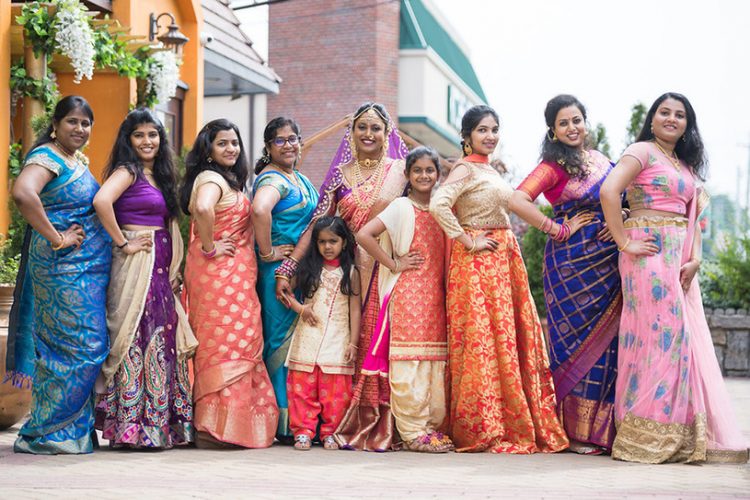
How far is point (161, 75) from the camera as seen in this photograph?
10.4 m

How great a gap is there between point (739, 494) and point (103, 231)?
3.79 m

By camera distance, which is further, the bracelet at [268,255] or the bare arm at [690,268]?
the bracelet at [268,255]

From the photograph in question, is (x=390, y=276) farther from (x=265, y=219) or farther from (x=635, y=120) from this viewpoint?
(x=635, y=120)

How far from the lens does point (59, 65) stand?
1027 centimetres

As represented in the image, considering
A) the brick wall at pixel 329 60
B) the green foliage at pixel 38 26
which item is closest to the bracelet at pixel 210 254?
the green foliage at pixel 38 26

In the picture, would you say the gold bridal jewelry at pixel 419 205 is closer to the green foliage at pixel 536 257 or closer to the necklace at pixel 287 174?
the necklace at pixel 287 174

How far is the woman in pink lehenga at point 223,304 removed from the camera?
20.8 ft

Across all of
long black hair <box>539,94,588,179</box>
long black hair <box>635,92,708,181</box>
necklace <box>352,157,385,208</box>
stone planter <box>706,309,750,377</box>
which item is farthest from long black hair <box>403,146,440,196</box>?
stone planter <box>706,309,750,377</box>

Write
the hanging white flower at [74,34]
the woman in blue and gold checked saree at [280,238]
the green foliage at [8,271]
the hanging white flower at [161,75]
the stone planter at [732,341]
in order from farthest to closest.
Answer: the stone planter at [732,341], the hanging white flower at [161,75], the hanging white flower at [74,34], the green foliage at [8,271], the woman in blue and gold checked saree at [280,238]

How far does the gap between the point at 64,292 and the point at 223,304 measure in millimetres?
936

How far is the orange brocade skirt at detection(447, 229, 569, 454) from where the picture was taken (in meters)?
6.29

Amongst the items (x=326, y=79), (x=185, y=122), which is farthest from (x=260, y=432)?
(x=326, y=79)

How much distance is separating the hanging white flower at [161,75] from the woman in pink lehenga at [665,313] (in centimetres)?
557

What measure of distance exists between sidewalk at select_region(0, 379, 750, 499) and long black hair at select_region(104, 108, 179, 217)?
1577mm
